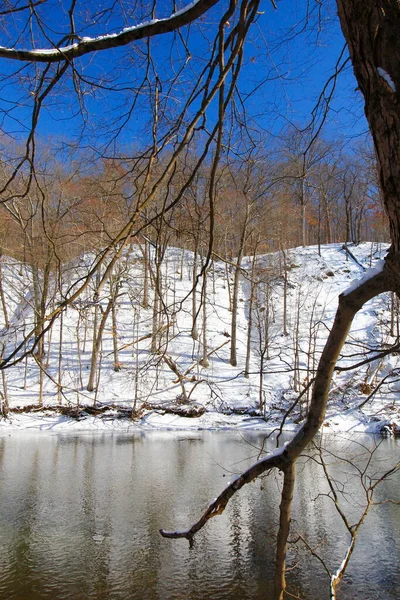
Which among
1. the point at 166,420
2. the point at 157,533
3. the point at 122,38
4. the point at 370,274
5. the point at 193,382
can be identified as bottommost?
the point at 157,533

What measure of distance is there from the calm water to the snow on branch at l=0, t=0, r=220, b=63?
11.7 feet

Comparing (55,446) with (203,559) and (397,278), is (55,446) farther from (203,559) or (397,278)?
(397,278)

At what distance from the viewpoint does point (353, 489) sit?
10.2 meters

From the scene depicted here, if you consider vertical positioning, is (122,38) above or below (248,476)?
above

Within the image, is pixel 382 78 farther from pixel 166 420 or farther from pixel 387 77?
pixel 166 420

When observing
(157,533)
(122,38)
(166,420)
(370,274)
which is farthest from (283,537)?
(166,420)

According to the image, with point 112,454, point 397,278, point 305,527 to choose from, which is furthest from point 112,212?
point 112,454

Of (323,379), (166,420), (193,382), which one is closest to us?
(323,379)

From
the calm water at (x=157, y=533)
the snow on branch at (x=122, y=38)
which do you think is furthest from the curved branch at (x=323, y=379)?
the calm water at (x=157, y=533)

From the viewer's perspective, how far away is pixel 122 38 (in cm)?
143

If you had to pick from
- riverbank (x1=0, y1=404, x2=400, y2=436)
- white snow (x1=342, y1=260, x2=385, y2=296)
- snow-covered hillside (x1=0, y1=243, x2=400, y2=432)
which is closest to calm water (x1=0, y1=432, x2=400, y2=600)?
snow-covered hillside (x1=0, y1=243, x2=400, y2=432)

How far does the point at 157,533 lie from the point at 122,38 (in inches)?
331

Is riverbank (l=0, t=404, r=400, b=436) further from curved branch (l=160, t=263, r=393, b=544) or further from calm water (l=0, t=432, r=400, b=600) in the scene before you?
curved branch (l=160, t=263, r=393, b=544)

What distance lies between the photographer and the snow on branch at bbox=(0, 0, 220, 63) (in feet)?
4.59
